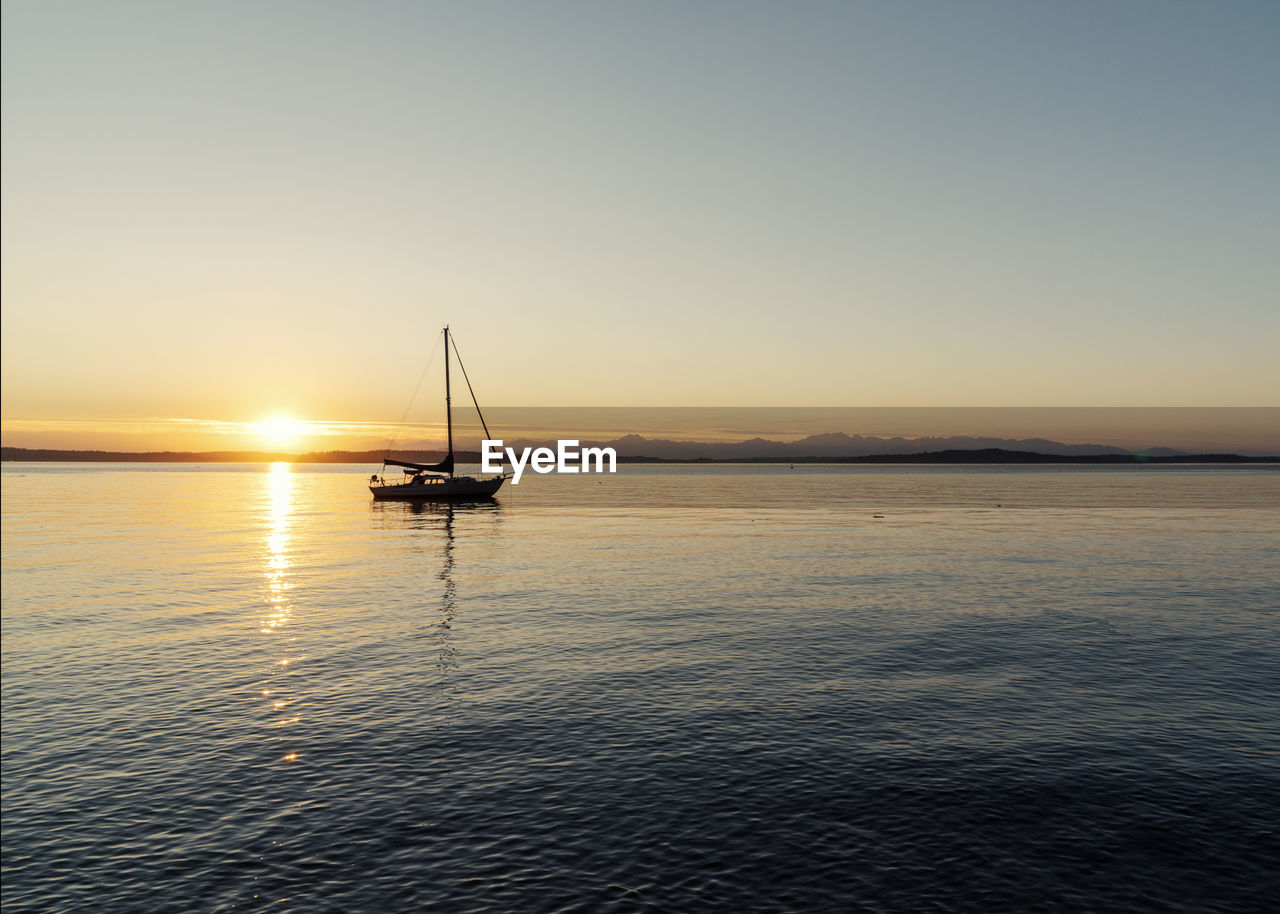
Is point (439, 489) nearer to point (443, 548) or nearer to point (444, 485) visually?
point (444, 485)

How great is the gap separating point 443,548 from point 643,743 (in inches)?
2444

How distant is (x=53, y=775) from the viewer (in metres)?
23.5

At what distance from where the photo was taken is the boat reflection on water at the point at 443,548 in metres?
34.9

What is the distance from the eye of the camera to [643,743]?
1030 inches

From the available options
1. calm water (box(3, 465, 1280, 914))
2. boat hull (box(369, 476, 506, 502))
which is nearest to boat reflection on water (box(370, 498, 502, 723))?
calm water (box(3, 465, 1280, 914))

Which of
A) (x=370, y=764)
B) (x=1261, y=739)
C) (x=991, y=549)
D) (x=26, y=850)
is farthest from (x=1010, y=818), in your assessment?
(x=991, y=549)

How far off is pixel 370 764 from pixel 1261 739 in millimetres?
27519

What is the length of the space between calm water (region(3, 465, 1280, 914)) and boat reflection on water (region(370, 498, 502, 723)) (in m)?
0.55

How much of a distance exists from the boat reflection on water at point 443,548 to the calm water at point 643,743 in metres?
0.55

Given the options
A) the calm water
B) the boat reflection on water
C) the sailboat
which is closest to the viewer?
the calm water

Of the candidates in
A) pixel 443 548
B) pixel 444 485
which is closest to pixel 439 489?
pixel 444 485

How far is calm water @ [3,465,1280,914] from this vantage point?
59.3ft

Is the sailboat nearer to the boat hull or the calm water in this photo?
the boat hull

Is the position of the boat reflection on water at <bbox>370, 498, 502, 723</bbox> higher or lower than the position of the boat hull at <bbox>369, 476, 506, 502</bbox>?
lower
